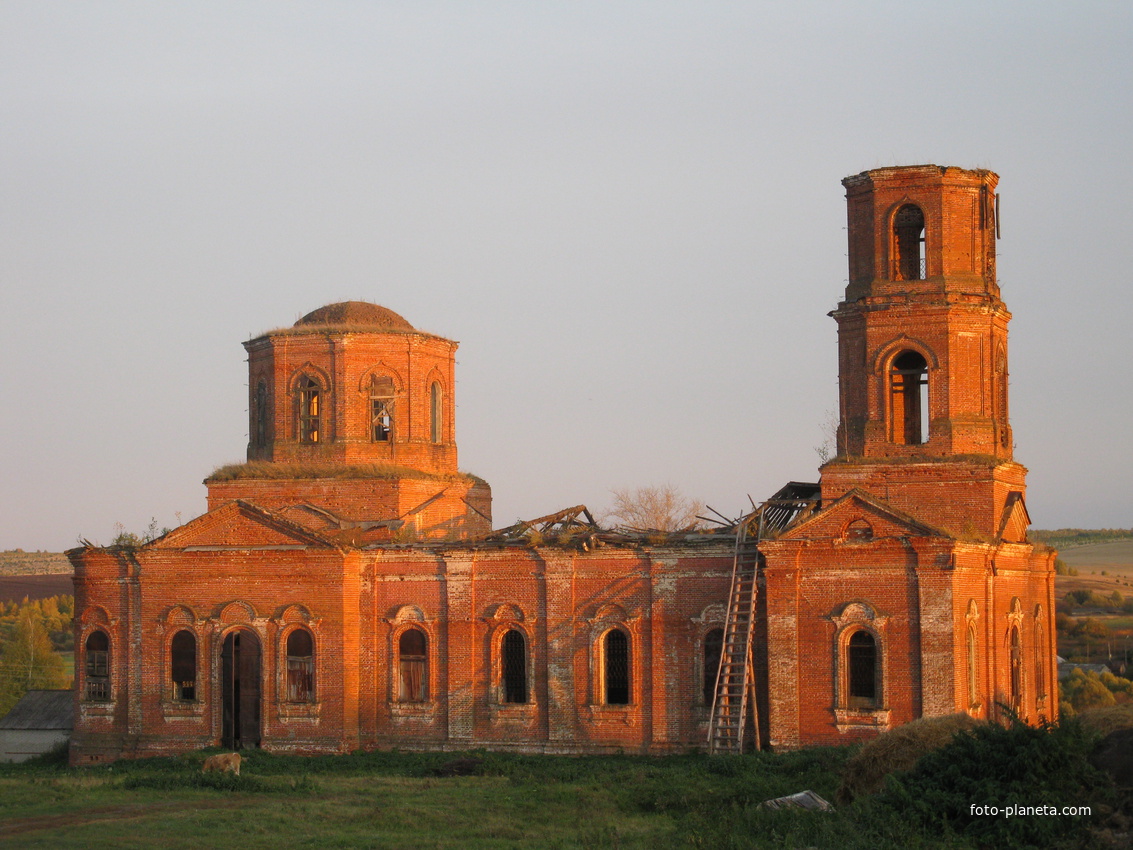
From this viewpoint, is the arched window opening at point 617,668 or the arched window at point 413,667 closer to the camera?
the arched window opening at point 617,668

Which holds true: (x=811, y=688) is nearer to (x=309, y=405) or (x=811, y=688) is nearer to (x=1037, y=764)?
(x=1037, y=764)

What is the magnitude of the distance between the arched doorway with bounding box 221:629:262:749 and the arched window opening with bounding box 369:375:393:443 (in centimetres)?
550

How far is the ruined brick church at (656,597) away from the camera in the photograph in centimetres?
2728

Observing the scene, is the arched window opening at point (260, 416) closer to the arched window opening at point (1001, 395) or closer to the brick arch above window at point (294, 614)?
the brick arch above window at point (294, 614)

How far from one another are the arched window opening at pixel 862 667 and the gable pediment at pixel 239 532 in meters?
10.5

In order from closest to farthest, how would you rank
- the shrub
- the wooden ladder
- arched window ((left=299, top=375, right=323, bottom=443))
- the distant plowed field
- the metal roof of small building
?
the shrub
the wooden ladder
arched window ((left=299, top=375, right=323, bottom=443))
the metal roof of small building
the distant plowed field

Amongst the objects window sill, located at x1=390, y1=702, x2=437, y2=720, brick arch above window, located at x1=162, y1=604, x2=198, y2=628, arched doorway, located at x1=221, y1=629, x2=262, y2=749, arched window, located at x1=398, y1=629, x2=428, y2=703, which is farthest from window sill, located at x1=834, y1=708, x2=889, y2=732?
brick arch above window, located at x1=162, y1=604, x2=198, y2=628

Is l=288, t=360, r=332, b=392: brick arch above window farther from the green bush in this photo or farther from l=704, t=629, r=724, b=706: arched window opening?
the green bush

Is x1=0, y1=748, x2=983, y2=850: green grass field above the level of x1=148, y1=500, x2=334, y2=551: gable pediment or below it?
below

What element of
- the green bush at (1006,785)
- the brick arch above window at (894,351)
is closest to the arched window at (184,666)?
the brick arch above window at (894,351)

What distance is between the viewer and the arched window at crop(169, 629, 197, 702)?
31.2 meters

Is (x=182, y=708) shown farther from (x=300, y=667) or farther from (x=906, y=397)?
(x=906, y=397)

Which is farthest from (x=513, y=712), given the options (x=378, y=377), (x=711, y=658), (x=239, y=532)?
(x=378, y=377)

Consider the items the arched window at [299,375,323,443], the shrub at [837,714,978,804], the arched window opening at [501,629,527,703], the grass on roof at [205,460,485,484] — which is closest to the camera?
the shrub at [837,714,978,804]
